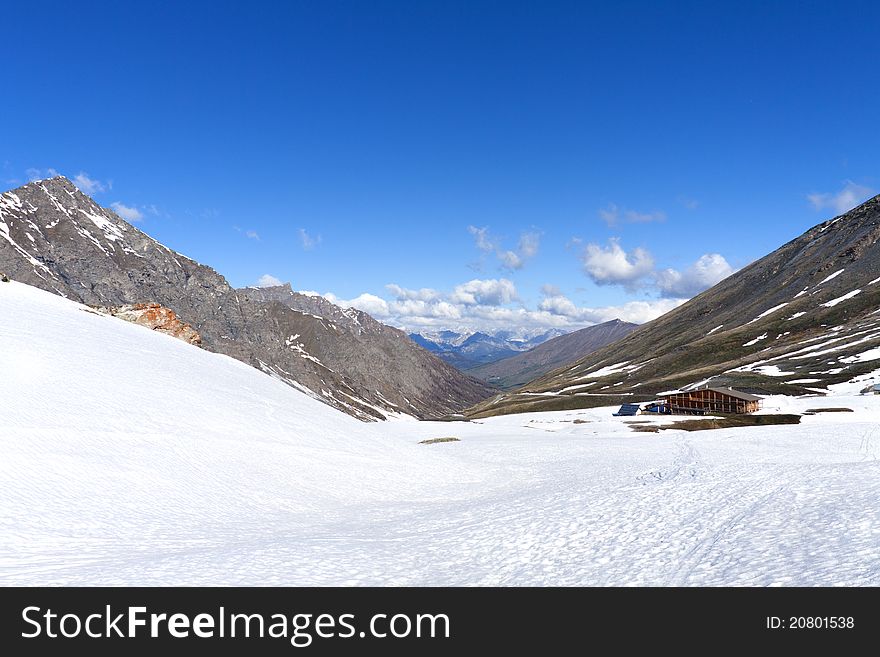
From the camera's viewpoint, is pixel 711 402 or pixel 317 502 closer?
pixel 317 502

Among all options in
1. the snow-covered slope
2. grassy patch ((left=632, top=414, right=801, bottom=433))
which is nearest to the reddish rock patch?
the snow-covered slope

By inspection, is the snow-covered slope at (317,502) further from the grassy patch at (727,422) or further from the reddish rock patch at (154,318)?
the grassy patch at (727,422)

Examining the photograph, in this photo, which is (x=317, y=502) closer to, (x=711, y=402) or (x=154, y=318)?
(x=154, y=318)

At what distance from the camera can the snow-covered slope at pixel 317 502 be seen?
10531 mm

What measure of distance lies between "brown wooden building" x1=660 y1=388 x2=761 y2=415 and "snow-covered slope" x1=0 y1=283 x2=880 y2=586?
245 ft

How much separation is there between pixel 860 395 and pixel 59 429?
409ft

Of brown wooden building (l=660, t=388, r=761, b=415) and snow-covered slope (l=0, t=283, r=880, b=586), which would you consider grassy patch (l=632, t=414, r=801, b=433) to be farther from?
snow-covered slope (l=0, t=283, r=880, b=586)

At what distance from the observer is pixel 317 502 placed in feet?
68.0

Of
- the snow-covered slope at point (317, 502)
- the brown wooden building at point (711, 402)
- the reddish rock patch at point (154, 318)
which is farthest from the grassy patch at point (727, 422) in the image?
the reddish rock patch at point (154, 318)

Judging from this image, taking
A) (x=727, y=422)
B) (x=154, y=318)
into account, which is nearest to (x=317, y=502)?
(x=154, y=318)

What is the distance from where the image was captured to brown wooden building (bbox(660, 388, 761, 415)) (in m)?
99.4

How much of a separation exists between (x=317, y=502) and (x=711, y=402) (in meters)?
107
